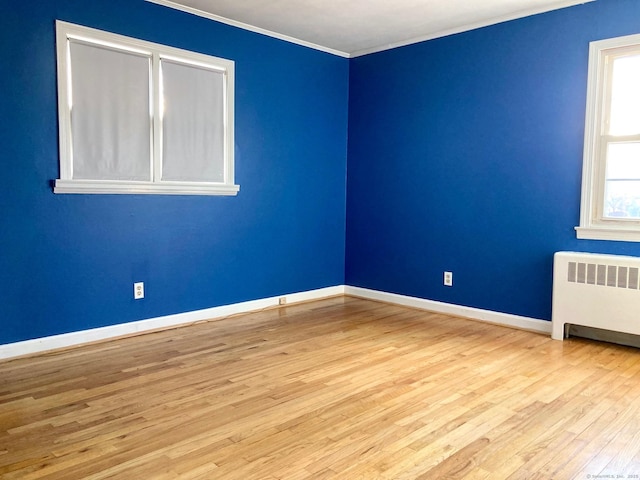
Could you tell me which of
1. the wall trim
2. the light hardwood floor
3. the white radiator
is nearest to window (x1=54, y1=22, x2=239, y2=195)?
the wall trim

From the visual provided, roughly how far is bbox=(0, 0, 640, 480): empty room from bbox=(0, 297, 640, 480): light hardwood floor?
0.02m

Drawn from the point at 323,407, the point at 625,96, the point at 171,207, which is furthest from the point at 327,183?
the point at 323,407

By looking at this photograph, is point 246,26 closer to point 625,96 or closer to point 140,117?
point 140,117

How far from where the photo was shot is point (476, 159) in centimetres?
444

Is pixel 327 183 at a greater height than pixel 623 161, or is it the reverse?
pixel 623 161

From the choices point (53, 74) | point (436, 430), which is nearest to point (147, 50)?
point (53, 74)

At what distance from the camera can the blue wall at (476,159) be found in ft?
12.7

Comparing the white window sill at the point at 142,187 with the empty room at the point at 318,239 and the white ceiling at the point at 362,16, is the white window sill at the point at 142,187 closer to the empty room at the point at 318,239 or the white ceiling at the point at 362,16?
the empty room at the point at 318,239

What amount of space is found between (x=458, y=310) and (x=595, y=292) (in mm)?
1233

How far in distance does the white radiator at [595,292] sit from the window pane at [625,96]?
0.93m

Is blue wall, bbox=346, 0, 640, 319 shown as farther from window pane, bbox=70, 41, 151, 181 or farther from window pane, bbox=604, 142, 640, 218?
window pane, bbox=70, 41, 151, 181

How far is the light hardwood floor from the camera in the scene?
2.06 m

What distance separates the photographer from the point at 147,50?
3.82m

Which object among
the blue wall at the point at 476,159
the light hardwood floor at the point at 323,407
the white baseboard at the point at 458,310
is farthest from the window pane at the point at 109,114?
the white baseboard at the point at 458,310
